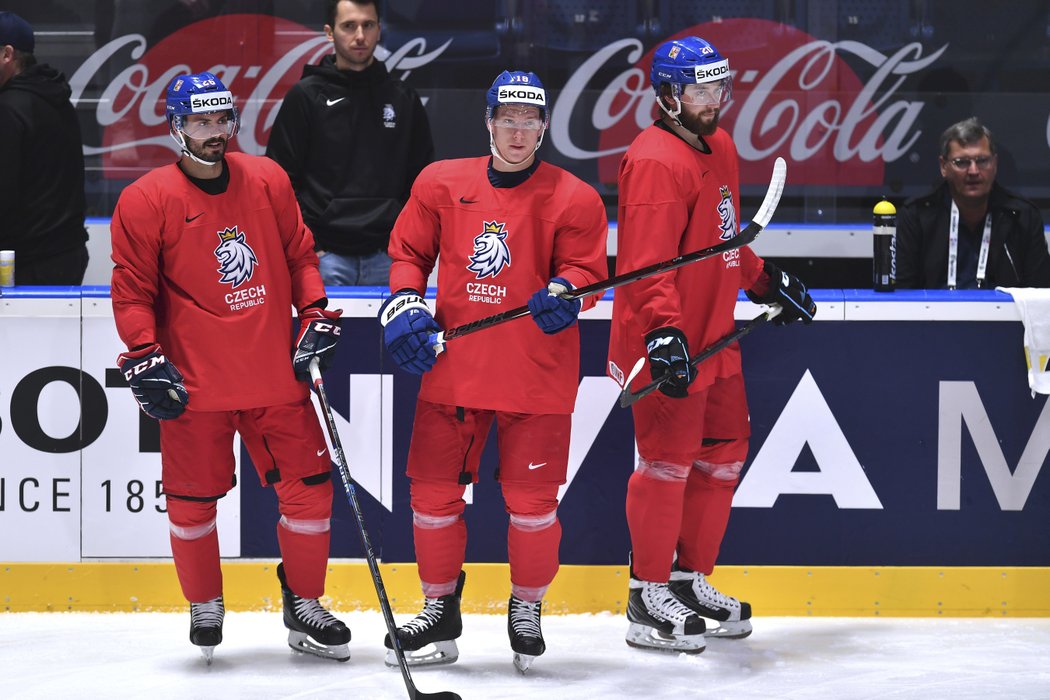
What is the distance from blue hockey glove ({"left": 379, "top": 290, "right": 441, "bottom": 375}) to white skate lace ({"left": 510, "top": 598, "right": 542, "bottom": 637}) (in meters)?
0.64

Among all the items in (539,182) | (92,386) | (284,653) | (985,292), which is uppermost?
(539,182)

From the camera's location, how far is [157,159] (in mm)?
5816

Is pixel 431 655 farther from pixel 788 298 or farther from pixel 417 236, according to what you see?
pixel 788 298

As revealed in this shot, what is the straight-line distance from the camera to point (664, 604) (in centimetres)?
370

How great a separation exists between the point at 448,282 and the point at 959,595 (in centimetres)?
167

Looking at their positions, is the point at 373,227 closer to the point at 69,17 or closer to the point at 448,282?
the point at 448,282

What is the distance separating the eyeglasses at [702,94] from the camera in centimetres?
356

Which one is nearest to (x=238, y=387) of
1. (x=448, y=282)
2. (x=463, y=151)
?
(x=448, y=282)

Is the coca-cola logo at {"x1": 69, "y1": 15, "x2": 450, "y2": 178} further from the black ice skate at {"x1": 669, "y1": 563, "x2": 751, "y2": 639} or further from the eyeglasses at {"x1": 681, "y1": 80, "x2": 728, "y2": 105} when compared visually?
the black ice skate at {"x1": 669, "y1": 563, "x2": 751, "y2": 639}

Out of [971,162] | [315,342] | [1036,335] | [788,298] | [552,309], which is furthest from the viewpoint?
[971,162]

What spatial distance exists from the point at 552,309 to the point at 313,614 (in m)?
1.01

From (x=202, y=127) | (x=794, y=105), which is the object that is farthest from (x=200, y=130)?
(x=794, y=105)

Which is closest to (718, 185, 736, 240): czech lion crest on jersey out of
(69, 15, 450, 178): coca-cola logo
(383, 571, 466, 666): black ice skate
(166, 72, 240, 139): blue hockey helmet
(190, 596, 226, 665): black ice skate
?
(383, 571, 466, 666): black ice skate

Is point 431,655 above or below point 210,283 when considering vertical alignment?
below
